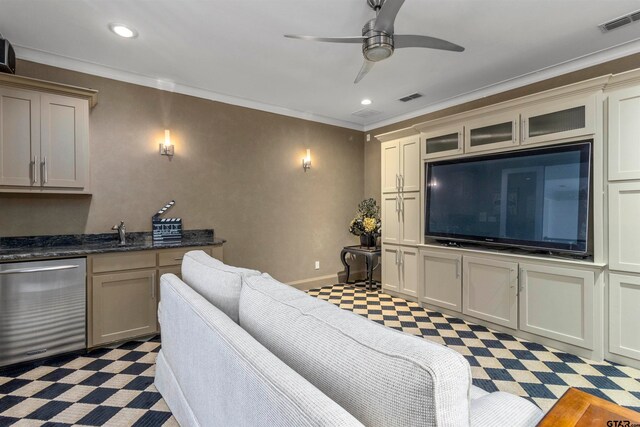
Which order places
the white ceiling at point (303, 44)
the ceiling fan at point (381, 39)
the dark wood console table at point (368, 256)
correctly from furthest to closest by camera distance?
1. the dark wood console table at point (368, 256)
2. the white ceiling at point (303, 44)
3. the ceiling fan at point (381, 39)

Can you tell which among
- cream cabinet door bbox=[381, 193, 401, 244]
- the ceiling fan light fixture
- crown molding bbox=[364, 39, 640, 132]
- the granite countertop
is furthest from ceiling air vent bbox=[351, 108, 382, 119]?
the granite countertop

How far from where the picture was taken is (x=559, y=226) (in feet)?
9.08

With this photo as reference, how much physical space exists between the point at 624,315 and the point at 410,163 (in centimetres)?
250

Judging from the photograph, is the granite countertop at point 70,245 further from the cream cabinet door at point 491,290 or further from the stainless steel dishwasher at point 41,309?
the cream cabinet door at point 491,290

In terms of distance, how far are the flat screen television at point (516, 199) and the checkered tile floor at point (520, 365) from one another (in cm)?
90

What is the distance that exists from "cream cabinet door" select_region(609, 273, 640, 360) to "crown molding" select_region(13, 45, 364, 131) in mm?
3966

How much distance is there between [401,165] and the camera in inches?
166

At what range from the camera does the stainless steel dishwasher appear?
2373 mm

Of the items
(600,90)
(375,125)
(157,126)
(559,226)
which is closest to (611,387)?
(559,226)

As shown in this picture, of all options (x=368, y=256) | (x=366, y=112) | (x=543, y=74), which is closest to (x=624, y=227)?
(x=543, y=74)

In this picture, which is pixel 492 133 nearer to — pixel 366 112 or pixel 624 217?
pixel 624 217

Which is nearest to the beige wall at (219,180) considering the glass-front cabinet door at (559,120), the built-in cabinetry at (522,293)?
the built-in cabinetry at (522,293)

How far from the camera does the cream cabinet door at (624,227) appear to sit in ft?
7.93

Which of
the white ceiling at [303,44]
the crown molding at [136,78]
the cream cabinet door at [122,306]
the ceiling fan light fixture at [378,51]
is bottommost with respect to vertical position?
the cream cabinet door at [122,306]
